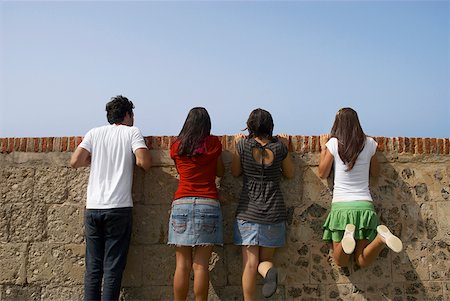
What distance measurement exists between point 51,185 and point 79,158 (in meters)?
0.62

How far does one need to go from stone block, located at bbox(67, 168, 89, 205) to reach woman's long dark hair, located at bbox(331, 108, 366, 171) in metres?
2.45

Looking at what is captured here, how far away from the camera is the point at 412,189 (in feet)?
14.4

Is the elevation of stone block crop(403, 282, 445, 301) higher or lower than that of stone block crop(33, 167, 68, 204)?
lower

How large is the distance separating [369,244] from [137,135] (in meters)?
2.30

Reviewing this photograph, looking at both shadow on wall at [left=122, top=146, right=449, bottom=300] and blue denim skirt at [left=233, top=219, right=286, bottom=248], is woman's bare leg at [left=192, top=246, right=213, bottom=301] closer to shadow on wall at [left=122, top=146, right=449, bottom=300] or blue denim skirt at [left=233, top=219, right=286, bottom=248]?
blue denim skirt at [left=233, top=219, right=286, bottom=248]

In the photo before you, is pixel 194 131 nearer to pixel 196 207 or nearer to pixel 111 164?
pixel 196 207

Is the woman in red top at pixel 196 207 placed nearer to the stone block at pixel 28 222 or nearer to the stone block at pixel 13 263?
the stone block at pixel 28 222

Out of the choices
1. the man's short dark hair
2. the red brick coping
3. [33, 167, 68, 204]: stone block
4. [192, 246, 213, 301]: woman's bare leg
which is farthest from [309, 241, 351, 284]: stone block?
[33, 167, 68, 204]: stone block

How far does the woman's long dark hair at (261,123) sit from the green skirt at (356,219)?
0.90m

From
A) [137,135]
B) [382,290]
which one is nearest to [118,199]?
[137,135]

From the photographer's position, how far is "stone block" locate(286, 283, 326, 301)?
14.0ft

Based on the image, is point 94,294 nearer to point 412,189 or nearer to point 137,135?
point 137,135

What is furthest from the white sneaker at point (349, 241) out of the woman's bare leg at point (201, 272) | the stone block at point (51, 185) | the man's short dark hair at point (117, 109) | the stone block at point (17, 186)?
the stone block at point (17, 186)

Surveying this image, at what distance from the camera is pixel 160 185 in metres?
4.36
